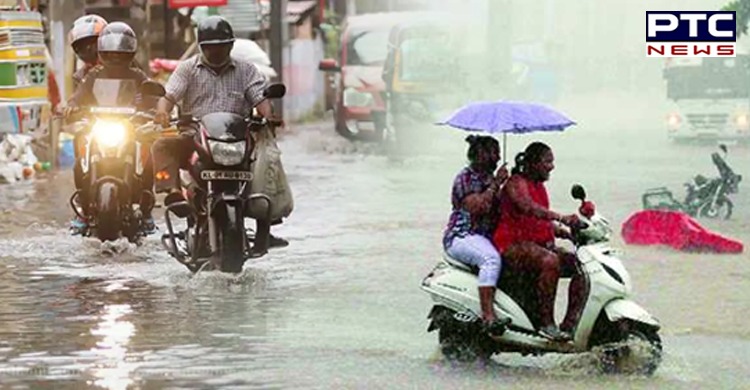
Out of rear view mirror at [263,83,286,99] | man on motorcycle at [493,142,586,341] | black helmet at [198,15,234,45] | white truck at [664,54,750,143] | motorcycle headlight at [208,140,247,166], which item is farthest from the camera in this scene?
white truck at [664,54,750,143]

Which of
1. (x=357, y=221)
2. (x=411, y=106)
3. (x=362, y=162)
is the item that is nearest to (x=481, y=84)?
(x=411, y=106)

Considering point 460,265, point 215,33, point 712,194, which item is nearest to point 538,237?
point 460,265

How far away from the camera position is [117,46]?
15102 millimetres

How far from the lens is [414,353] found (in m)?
9.97

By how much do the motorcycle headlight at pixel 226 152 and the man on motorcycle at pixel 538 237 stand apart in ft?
11.3

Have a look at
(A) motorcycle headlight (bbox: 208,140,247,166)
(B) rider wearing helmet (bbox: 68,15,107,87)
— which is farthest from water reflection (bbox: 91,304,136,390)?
(B) rider wearing helmet (bbox: 68,15,107,87)

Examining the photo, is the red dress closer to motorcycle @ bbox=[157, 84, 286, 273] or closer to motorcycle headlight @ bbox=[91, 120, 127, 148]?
motorcycle @ bbox=[157, 84, 286, 273]

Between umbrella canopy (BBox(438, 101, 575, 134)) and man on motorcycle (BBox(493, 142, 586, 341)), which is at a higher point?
umbrella canopy (BBox(438, 101, 575, 134))

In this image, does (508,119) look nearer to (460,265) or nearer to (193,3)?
(460,265)

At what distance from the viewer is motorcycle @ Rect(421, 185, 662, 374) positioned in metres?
9.22

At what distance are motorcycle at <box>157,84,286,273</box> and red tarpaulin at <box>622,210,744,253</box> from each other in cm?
392

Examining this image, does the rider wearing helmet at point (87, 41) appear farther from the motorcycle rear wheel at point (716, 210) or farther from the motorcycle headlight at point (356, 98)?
the motorcycle headlight at point (356, 98)

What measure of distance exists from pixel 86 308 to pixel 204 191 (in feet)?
5.20

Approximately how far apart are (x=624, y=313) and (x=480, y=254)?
0.80m
